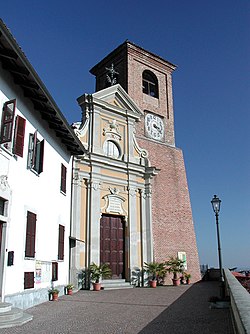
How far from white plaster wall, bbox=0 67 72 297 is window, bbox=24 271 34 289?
0.15 metres

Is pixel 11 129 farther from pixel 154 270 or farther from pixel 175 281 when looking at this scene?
pixel 175 281

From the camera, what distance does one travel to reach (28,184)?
1083 cm

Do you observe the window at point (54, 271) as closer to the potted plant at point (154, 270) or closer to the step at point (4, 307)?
the step at point (4, 307)

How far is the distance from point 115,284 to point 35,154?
8.36 metres

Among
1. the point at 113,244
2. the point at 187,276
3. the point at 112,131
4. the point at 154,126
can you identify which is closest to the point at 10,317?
the point at 113,244

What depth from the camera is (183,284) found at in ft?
63.0

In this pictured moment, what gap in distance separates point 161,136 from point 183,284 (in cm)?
941

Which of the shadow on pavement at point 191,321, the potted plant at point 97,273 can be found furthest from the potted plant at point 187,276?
the shadow on pavement at point 191,321

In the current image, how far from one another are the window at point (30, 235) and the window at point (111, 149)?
27.5ft

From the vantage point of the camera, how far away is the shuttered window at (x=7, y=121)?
901 centimetres

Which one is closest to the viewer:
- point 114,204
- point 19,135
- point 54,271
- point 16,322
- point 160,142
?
point 16,322

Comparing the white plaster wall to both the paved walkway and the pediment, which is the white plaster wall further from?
the pediment

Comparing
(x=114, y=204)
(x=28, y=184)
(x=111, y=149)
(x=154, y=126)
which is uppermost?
(x=154, y=126)

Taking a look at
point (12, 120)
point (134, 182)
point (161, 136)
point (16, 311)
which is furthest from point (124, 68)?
point (16, 311)
